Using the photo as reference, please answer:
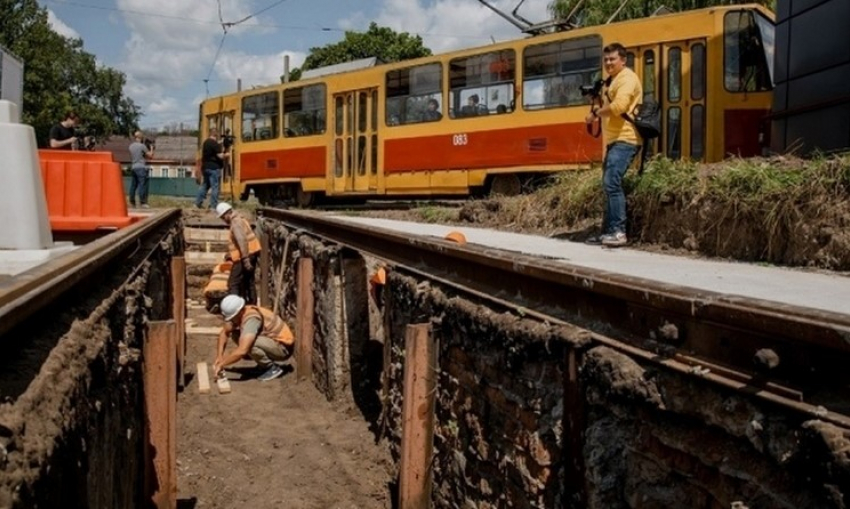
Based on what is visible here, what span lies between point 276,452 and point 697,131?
8.27 meters

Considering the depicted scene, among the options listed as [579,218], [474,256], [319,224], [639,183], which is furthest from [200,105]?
[474,256]

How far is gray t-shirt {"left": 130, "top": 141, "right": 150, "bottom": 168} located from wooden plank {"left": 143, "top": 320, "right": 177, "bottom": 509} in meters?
16.4

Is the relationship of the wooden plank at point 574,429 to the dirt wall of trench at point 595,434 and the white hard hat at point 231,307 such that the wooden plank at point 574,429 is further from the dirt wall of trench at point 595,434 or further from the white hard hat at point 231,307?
the white hard hat at point 231,307

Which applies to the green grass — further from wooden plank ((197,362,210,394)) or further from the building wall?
the building wall

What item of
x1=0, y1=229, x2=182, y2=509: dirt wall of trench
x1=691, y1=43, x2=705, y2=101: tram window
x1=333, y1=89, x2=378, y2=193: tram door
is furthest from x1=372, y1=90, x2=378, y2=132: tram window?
x1=0, y1=229, x2=182, y2=509: dirt wall of trench

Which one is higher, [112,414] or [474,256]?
[474,256]

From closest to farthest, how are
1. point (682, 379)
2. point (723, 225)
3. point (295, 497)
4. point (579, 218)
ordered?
1. point (682, 379)
2. point (295, 497)
3. point (723, 225)
4. point (579, 218)

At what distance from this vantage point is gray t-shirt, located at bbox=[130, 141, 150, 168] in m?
20.6

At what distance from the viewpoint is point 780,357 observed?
2330 millimetres

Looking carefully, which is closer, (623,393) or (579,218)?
(623,393)

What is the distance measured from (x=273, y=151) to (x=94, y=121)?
167ft

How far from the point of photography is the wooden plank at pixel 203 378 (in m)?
9.71

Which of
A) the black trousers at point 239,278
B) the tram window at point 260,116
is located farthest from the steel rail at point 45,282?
the tram window at point 260,116

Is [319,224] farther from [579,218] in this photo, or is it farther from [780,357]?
[780,357]
